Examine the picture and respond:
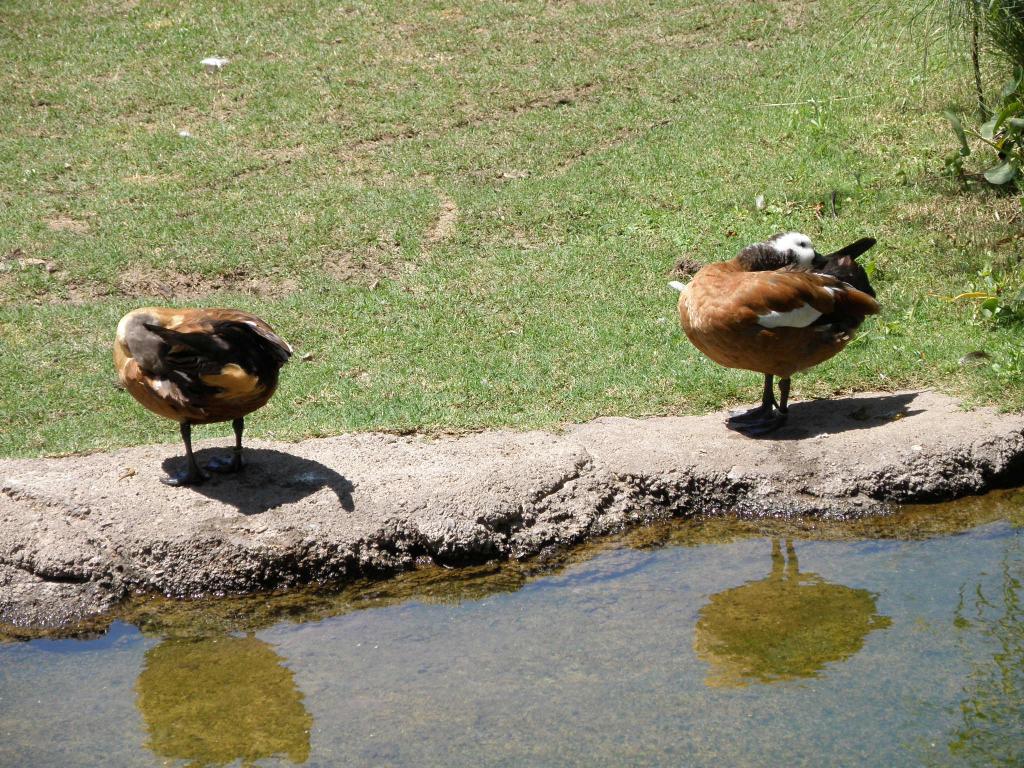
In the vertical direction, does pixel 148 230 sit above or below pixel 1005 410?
above

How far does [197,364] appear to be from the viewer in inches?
225

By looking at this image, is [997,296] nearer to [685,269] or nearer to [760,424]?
[685,269]

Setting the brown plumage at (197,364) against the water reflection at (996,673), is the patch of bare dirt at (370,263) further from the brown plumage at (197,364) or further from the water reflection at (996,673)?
the water reflection at (996,673)

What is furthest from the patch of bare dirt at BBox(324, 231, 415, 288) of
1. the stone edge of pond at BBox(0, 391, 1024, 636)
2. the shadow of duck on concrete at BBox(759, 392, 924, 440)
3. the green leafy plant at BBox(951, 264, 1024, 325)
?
the green leafy plant at BBox(951, 264, 1024, 325)

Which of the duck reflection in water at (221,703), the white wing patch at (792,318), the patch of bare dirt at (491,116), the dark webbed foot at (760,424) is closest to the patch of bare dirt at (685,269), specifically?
the dark webbed foot at (760,424)

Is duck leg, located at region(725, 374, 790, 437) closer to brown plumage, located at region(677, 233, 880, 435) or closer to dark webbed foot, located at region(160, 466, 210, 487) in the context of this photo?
brown plumage, located at region(677, 233, 880, 435)

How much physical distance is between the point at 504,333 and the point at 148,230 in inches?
142

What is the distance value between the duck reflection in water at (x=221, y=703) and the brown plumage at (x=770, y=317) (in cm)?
289

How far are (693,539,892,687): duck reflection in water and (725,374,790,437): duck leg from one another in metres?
1.07

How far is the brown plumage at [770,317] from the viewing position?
626cm

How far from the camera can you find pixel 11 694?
4863 mm

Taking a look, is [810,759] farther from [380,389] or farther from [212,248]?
[212,248]

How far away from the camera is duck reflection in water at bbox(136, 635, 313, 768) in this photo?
447 cm

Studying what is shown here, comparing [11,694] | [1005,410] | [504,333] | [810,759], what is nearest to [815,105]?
[504,333]
